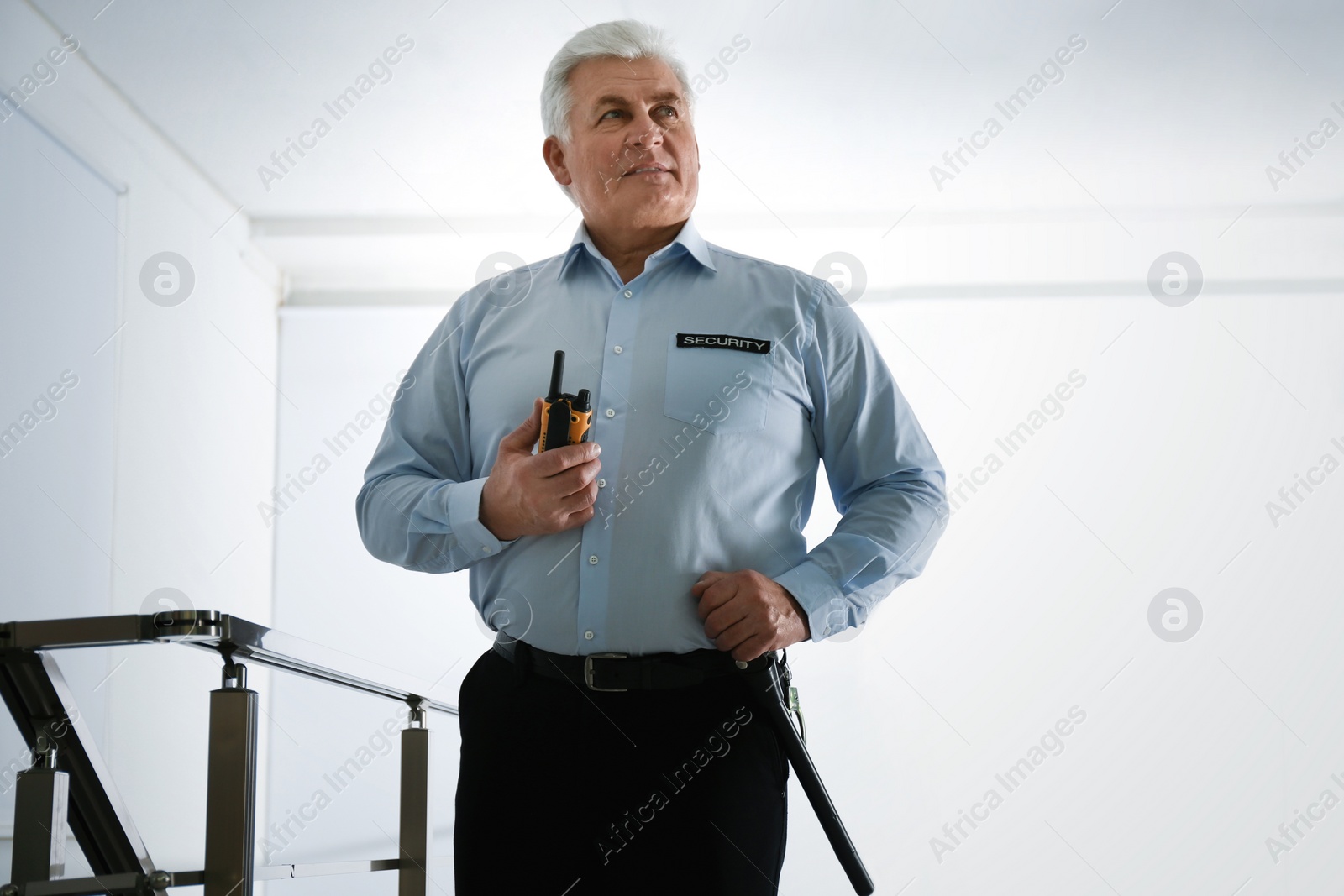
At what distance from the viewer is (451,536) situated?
1.20 m

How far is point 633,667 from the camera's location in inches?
43.2

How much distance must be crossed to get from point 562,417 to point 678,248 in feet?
1.24

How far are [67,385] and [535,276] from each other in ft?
7.83

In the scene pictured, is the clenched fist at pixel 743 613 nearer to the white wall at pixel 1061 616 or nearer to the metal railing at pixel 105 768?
the metal railing at pixel 105 768

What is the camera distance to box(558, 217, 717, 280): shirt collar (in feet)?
4.41

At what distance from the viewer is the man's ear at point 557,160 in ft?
5.02

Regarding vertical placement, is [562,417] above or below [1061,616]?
below

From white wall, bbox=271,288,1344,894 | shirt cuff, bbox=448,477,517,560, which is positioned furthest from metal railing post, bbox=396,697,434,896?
white wall, bbox=271,288,1344,894

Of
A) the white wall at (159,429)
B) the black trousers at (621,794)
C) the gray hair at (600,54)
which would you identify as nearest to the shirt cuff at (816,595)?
the black trousers at (621,794)

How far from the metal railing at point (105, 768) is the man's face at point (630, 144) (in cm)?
66

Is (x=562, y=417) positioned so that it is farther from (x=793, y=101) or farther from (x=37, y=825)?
(x=793, y=101)

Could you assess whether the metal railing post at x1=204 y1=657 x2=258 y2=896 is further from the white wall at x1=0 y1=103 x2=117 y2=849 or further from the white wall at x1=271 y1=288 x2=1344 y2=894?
the white wall at x1=271 y1=288 x2=1344 y2=894

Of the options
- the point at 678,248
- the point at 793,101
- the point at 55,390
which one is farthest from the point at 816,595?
the point at 793,101

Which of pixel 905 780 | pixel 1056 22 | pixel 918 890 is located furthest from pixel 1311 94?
pixel 918 890
